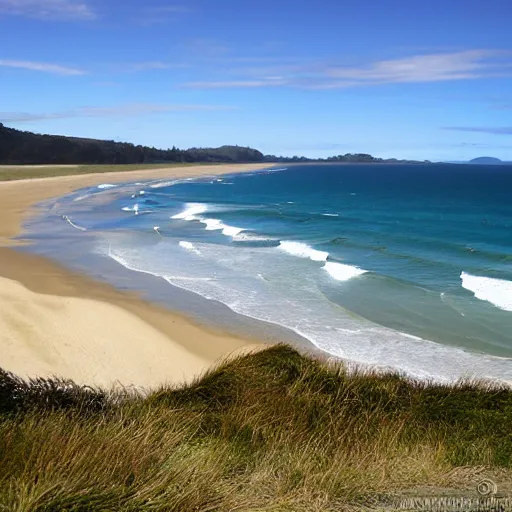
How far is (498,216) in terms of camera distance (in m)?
41.0

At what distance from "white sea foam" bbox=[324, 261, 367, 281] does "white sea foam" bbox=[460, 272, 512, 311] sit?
332cm

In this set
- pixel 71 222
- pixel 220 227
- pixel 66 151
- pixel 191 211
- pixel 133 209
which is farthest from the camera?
pixel 66 151

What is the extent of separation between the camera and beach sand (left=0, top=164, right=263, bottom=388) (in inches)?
426

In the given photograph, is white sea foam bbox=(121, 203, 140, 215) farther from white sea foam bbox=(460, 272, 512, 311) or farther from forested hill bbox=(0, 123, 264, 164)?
forested hill bbox=(0, 123, 264, 164)

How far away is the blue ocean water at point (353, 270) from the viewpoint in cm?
1301

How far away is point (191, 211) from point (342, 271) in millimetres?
23350

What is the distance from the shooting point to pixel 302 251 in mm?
24656

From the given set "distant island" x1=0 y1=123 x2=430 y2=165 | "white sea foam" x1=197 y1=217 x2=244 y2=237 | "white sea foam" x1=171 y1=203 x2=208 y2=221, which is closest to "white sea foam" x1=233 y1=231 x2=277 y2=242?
"white sea foam" x1=197 y1=217 x2=244 y2=237

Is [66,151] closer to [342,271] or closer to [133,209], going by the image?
[133,209]

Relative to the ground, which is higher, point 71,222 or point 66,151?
point 66,151

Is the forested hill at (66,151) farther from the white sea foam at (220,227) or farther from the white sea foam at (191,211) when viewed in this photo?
the white sea foam at (220,227)

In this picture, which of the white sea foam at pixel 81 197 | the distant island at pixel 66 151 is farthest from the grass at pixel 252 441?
the distant island at pixel 66 151

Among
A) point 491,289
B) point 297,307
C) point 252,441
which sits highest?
point 252,441

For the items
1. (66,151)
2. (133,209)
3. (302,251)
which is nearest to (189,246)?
(302,251)
